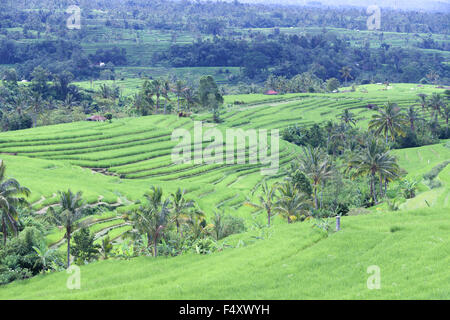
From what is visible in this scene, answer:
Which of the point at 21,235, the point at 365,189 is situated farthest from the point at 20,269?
the point at 365,189

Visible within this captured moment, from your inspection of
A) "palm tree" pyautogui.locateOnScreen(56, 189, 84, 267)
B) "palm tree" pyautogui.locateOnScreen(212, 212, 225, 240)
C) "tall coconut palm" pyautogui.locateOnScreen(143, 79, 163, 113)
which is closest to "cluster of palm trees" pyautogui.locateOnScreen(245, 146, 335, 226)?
"palm tree" pyautogui.locateOnScreen(212, 212, 225, 240)

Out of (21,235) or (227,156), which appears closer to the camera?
(21,235)

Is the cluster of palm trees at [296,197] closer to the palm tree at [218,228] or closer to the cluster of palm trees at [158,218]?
the palm tree at [218,228]

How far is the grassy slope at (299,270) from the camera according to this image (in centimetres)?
2242

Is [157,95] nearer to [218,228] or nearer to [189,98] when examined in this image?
[189,98]

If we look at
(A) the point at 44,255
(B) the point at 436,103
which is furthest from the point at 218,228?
(B) the point at 436,103

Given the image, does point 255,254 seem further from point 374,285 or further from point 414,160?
point 414,160

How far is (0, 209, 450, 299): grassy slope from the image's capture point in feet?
73.6

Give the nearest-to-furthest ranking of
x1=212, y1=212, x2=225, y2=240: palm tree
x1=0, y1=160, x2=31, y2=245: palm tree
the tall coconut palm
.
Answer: x1=0, y1=160, x2=31, y2=245: palm tree
x1=212, y1=212, x2=225, y2=240: palm tree
the tall coconut palm

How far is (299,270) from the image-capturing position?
83.7 feet

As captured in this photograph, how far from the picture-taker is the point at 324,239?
97.3 ft

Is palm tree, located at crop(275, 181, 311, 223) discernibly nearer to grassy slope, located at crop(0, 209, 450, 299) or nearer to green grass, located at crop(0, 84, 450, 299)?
green grass, located at crop(0, 84, 450, 299)
